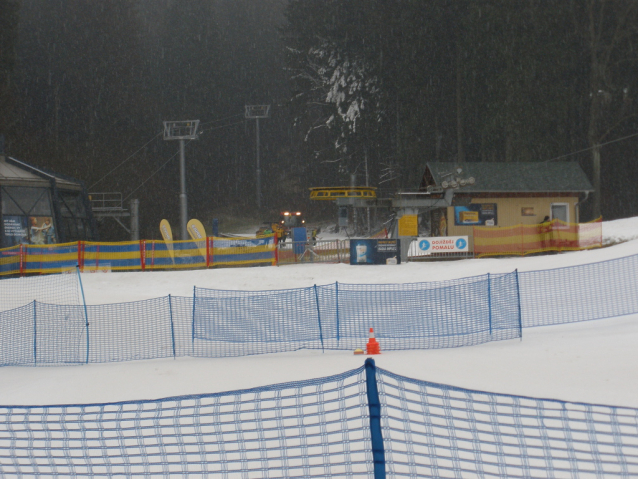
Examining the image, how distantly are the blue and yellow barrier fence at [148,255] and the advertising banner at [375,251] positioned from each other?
397cm

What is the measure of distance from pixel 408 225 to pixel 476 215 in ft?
17.7

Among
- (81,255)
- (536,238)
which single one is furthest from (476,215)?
(81,255)

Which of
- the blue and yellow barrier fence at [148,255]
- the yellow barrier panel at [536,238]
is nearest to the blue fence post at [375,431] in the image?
the blue and yellow barrier fence at [148,255]

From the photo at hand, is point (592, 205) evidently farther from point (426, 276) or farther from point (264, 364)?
point (264, 364)

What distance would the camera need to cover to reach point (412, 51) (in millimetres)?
45188

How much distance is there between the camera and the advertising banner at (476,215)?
30.5m

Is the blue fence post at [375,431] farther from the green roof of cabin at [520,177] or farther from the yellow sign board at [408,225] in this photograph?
the green roof of cabin at [520,177]

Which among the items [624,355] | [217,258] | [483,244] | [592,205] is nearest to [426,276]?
[483,244]

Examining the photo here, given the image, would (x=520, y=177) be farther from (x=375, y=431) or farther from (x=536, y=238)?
(x=375, y=431)

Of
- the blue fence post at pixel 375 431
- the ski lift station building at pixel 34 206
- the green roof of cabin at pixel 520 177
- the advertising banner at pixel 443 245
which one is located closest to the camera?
the blue fence post at pixel 375 431

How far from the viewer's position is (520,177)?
3231 centimetres

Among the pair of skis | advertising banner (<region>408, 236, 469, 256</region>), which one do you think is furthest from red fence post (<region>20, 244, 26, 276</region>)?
advertising banner (<region>408, 236, 469, 256</region>)

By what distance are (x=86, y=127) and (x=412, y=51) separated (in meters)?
39.5

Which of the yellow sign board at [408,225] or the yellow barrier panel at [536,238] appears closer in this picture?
the yellow barrier panel at [536,238]
